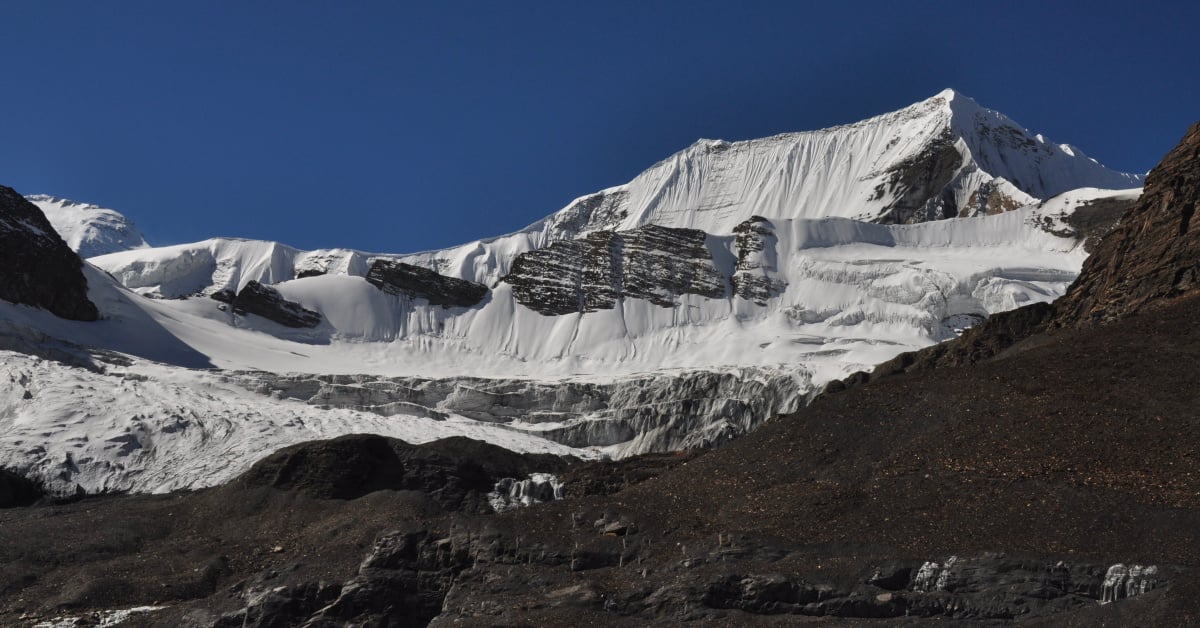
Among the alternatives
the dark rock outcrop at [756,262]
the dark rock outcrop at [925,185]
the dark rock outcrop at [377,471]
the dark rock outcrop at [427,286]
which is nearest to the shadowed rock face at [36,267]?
the dark rock outcrop at [427,286]

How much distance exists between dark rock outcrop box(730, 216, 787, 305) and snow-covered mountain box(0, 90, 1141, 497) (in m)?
0.30

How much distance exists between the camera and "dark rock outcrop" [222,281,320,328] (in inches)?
4230

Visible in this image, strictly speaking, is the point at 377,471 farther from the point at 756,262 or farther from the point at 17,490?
the point at 756,262

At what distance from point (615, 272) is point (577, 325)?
11.2m

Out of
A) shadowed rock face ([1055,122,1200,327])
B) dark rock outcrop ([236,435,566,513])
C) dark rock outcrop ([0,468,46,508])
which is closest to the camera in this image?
dark rock outcrop ([236,435,566,513])

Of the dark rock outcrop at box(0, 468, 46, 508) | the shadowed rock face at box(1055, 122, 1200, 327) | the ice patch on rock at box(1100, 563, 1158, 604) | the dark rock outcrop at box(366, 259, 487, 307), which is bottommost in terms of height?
the dark rock outcrop at box(0, 468, 46, 508)

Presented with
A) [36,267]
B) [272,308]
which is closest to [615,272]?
[272,308]

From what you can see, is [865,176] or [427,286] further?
→ [865,176]

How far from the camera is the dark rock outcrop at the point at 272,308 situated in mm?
107438

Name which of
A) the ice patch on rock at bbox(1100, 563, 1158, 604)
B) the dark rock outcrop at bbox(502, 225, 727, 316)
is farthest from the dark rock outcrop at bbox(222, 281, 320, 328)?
the ice patch on rock at bbox(1100, 563, 1158, 604)

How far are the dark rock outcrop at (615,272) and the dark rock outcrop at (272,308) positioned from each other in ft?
62.8

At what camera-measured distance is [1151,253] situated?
173 feet

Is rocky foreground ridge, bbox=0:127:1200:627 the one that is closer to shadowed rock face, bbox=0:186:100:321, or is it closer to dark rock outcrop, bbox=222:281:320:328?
shadowed rock face, bbox=0:186:100:321

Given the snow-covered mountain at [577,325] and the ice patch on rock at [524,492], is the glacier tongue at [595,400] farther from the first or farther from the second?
the ice patch on rock at [524,492]
